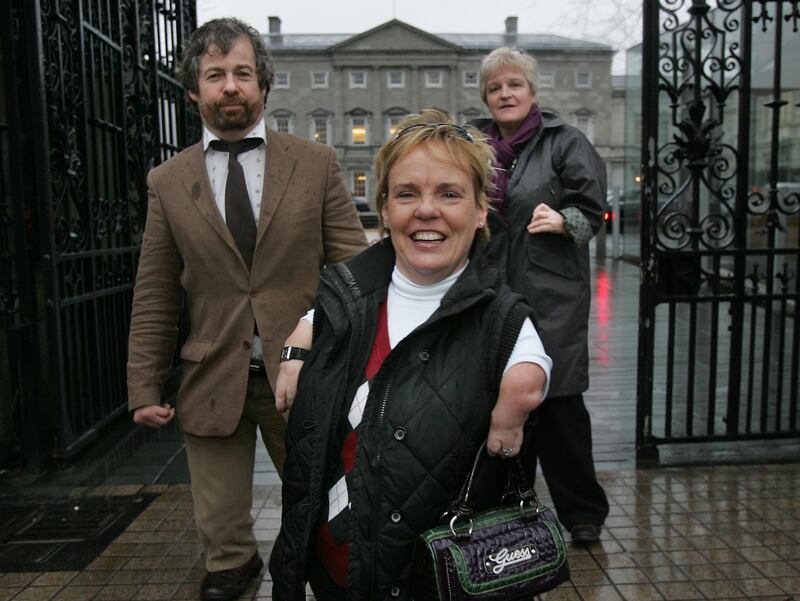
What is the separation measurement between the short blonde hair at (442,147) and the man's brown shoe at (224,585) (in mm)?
1880

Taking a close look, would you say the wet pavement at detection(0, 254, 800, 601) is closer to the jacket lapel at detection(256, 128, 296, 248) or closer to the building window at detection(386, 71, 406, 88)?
the jacket lapel at detection(256, 128, 296, 248)

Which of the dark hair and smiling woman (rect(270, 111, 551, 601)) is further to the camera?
the dark hair

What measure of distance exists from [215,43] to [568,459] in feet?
7.72

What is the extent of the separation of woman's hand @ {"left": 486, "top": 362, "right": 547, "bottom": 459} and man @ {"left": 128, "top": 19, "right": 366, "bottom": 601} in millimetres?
1268

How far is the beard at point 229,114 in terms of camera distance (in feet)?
9.53

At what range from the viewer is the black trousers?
3.73m

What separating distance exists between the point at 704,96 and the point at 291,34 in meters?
77.1

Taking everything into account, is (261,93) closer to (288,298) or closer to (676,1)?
(288,298)

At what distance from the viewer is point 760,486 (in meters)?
4.52

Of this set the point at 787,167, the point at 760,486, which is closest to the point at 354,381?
the point at 760,486

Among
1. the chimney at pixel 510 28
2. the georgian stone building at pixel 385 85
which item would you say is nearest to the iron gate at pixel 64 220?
the georgian stone building at pixel 385 85

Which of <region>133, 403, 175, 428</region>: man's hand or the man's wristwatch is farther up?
the man's wristwatch

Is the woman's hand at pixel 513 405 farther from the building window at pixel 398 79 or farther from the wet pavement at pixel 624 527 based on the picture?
the building window at pixel 398 79

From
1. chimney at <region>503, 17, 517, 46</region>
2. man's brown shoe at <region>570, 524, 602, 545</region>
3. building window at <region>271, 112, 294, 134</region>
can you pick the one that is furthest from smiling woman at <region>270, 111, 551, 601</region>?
chimney at <region>503, 17, 517, 46</region>
